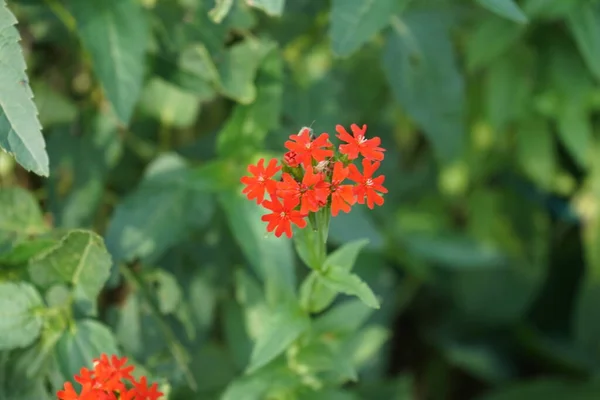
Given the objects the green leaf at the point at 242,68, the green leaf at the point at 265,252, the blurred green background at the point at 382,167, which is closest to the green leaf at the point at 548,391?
the blurred green background at the point at 382,167

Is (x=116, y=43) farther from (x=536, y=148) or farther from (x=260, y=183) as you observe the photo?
(x=536, y=148)

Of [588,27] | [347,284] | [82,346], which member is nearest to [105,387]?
[82,346]

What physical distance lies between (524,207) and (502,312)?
289mm

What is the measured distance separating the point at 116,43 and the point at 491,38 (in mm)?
834

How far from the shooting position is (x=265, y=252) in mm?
1187

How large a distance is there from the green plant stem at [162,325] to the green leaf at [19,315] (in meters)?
0.17

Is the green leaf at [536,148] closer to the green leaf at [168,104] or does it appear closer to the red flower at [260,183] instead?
the green leaf at [168,104]

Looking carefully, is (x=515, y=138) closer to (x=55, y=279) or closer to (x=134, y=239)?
(x=134, y=239)

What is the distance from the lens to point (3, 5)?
92 cm

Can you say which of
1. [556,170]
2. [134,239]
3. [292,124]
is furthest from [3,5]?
[556,170]

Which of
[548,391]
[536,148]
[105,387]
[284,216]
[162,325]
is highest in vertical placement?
[284,216]

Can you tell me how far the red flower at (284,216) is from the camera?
0.83 metres

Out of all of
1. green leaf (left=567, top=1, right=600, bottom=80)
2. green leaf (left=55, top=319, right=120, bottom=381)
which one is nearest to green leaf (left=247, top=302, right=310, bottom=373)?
green leaf (left=55, top=319, right=120, bottom=381)

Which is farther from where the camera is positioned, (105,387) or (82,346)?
(82,346)
